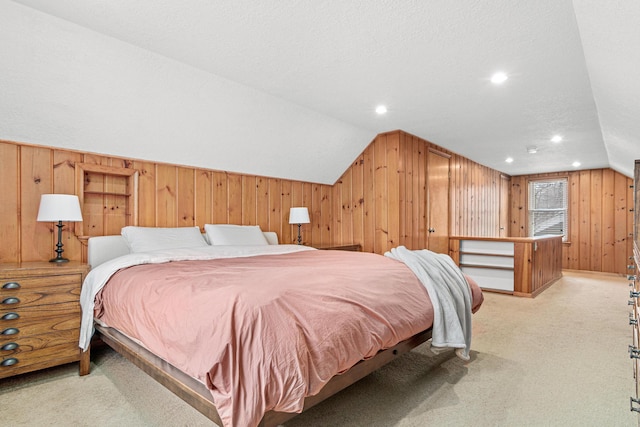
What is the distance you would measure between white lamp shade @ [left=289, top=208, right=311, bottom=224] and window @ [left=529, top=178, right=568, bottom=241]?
606 centimetres

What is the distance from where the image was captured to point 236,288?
148 centimetres

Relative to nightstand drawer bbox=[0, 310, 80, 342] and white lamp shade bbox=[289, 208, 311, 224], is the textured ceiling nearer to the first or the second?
white lamp shade bbox=[289, 208, 311, 224]

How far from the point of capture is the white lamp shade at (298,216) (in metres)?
4.41

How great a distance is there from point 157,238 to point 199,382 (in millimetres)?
1880

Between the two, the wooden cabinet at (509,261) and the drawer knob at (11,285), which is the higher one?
the drawer knob at (11,285)

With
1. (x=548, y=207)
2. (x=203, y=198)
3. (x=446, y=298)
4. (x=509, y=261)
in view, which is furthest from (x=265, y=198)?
(x=548, y=207)

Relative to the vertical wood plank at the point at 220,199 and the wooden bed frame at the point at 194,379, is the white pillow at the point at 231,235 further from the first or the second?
the wooden bed frame at the point at 194,379

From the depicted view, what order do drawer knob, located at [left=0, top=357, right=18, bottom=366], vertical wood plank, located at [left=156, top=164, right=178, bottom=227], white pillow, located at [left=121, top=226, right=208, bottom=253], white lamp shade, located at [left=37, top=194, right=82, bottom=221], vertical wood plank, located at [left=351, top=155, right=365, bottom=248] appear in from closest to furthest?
drawer knob, located at [left=0, top=357, right=18, bottom=366] < white lamp shade, located at [left=37, top=194, right=82, bottom=221] < white pillow, located at [left=121, top=226, right=208, bottom=253] < vertical wood plank, located at [left=156, top=164, right=178, bottom=227] < vertical wood plank, located at [left=351, top=155, right=365, bottom=248]

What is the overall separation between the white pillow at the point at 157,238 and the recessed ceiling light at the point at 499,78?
3.01 metres

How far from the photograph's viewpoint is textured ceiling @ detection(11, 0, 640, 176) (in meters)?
1.89

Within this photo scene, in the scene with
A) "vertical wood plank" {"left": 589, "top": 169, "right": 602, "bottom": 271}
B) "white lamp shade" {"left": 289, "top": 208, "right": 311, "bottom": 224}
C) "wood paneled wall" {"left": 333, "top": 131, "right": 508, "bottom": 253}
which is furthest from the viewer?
"vertical wood plank" {"left": 589, "top": 169, "right": 602, "bottom": 271}

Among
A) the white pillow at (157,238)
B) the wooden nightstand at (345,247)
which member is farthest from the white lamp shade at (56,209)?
the wooden nightstand at (345,247)

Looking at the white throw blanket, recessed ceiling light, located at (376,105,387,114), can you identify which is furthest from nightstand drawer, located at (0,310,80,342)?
recessed ceiling light, located at (376,105,387,114)

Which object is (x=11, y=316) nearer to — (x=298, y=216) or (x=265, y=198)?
(x=265, y=198)
